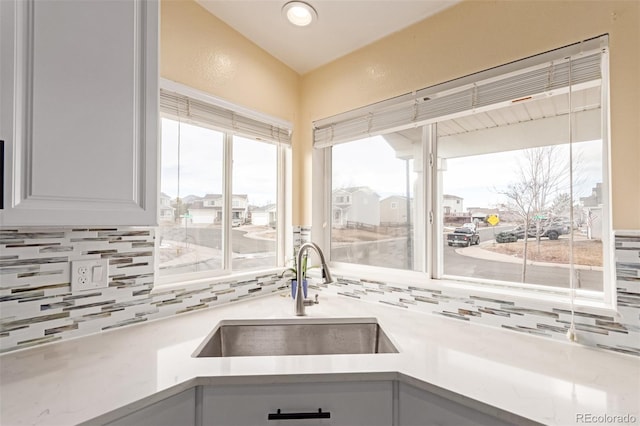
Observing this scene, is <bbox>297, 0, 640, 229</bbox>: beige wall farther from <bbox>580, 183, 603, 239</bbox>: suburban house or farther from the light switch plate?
the light switch plate

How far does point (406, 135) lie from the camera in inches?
69.6

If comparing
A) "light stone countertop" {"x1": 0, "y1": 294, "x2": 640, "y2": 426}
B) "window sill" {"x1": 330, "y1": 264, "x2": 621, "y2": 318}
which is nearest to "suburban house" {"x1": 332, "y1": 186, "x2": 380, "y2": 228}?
"window sill" {"x1": 330, "y1": 264, "x2": 621, "y2": 318}

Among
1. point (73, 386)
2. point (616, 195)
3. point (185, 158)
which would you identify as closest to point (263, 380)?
point (73, 386)

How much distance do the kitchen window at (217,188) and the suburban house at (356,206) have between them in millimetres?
377

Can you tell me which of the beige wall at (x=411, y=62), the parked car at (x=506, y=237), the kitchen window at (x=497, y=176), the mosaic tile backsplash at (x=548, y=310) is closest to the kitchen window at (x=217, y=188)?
the beige wall at (x=411, y=62)

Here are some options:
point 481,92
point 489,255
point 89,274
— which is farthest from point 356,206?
point 89,274

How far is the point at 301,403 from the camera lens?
0.93 meters

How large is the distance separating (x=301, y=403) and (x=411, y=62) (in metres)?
1.65

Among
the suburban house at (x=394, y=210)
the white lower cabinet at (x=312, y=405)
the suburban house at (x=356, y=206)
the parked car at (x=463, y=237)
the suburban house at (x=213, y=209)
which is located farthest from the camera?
the suburban house at (x=356, y=206)

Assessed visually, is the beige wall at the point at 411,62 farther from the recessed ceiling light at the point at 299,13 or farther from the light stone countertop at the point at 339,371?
the light stone countertop at the point at 339,371

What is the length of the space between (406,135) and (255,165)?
3.18 feet

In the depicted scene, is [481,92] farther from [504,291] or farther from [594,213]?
[504,291]

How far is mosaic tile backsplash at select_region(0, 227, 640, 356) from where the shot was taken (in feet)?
3.47

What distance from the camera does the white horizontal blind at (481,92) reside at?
3.89 feet
